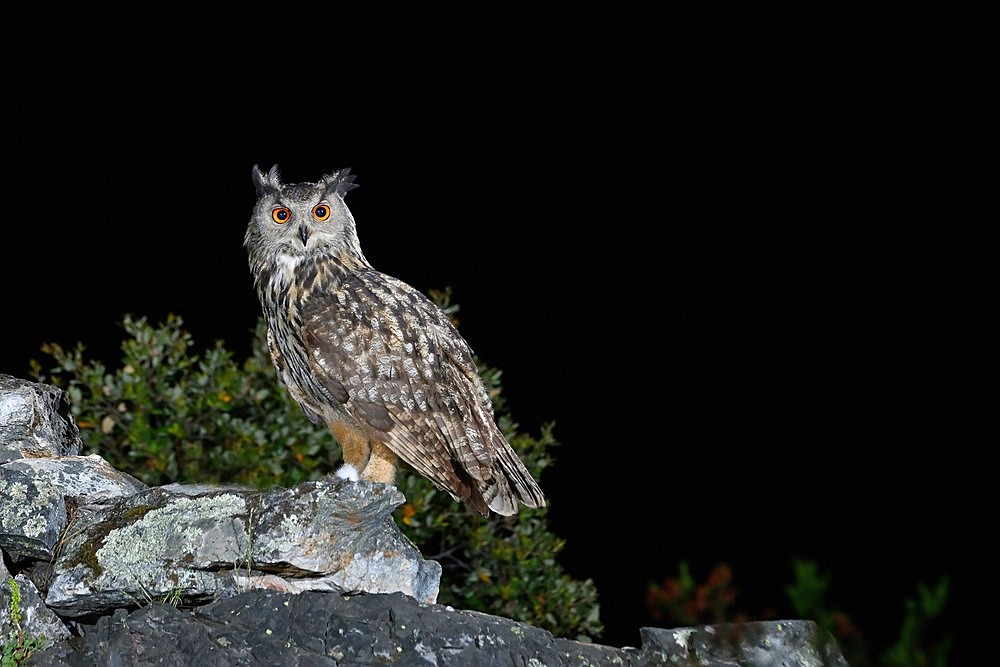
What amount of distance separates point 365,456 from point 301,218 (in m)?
0.81

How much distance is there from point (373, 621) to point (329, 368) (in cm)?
91

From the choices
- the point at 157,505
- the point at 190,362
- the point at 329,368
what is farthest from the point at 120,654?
the point at 190,362

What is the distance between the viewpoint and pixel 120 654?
276cm

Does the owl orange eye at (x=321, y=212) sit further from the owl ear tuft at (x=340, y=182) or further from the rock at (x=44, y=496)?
the rock at (x=44, y=496)

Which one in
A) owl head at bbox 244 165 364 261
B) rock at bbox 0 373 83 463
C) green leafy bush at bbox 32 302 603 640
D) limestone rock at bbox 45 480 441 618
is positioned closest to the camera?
limestone rock at bbox 45 480 441 618

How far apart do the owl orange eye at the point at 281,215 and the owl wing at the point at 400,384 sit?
270 mm

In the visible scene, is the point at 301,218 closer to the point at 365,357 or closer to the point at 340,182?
the point at 340,182

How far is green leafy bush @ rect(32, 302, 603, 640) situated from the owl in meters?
0.85

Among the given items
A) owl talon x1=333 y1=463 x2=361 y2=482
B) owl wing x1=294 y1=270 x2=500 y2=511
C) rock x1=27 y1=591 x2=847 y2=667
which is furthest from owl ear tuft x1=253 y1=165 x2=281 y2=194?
rock x1=27 y1=591 x2=847 y2=667

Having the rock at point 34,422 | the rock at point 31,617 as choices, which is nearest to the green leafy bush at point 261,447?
the rock at point 34,422

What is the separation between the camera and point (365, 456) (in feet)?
12.2

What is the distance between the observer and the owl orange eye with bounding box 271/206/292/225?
3596 millimetres

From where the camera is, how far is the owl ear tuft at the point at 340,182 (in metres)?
3.63

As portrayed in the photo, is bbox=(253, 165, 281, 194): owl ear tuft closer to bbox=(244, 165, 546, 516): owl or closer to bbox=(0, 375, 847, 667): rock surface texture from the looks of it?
bbox=(244, 165, 546, 516): owl
